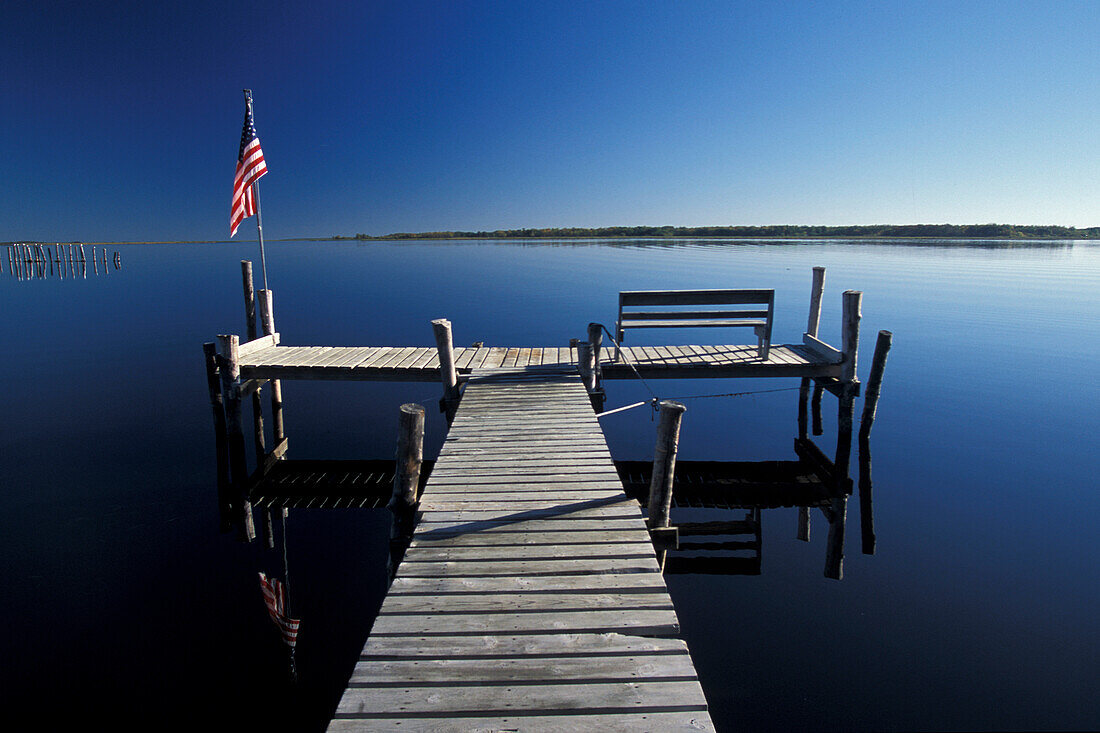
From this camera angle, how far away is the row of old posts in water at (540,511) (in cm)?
316

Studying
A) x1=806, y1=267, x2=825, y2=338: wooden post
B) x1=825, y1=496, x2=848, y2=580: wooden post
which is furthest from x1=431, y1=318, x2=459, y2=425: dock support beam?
x1=806, y1=267, x2=825, y2=338: wooden post

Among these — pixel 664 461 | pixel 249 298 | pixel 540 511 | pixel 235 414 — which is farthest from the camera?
pixel 249 298

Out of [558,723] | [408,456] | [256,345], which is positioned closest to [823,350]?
[408,456]

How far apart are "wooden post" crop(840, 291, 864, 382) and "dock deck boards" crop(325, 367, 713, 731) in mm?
6349

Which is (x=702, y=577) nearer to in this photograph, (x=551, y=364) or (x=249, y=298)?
(x=551, y=364)

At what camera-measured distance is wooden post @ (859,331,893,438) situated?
10781 millimetres

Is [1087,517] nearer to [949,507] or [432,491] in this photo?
[949,507]

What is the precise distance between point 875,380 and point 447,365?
26.6 feet

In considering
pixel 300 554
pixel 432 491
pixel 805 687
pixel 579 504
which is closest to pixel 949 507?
pixel 805 687

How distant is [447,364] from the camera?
9539 mm

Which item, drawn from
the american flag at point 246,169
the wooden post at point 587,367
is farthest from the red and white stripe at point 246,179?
the wooden post at point 587,367

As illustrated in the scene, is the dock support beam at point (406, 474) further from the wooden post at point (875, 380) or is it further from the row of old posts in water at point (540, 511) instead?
the wooden post at point (875, 380)

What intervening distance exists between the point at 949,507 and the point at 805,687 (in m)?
6.77

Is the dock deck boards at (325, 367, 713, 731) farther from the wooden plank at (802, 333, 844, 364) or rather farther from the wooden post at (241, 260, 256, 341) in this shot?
the wooden post at (241, 260, 256, 341)
